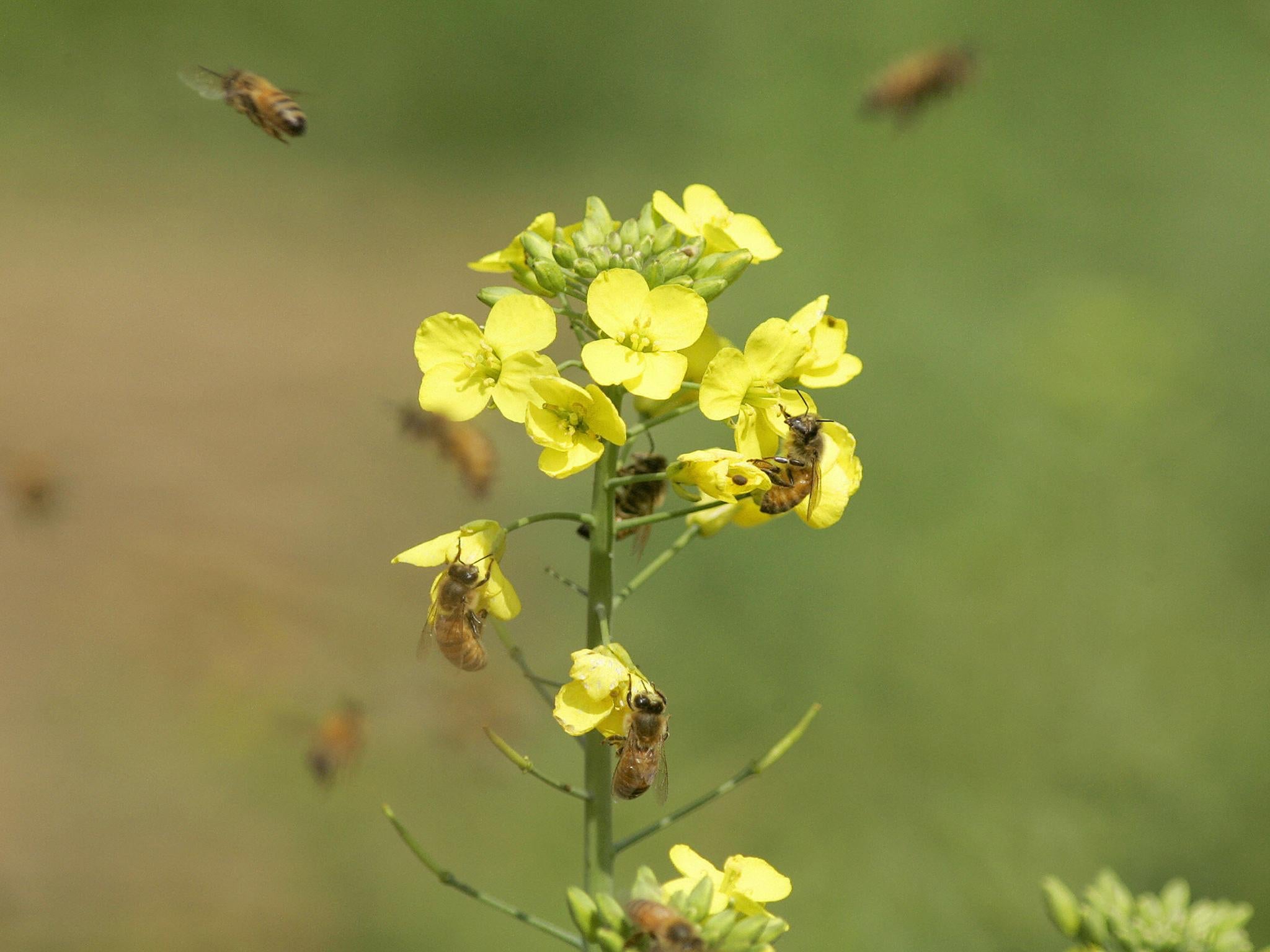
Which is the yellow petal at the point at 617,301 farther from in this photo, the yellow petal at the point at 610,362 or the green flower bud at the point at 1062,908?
the green flower bud at the point at 1062,908

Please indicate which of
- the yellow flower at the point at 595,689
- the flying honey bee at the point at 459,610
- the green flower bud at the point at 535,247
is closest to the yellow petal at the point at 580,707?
the yellow flower at the point at 595,689

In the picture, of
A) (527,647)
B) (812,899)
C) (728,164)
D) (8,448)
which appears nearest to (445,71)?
(728,164)

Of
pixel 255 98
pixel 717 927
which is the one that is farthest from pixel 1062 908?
pixel 255 98

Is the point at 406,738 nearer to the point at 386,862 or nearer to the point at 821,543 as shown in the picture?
the point at 386,862

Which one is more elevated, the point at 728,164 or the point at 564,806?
the point at 728,164

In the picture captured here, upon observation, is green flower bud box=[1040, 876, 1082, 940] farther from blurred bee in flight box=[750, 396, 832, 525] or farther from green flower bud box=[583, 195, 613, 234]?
green flower bud box=[583, 195, 613, 234]

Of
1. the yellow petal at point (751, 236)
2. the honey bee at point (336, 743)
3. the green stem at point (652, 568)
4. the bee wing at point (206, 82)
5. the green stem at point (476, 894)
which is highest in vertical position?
the yellow petal at point (751, 236)
